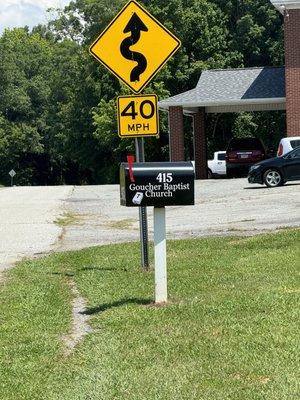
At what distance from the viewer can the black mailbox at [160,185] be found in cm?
745

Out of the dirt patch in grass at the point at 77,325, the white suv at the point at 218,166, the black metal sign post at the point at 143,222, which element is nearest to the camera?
the dirt patch in grass at the point at 77,325

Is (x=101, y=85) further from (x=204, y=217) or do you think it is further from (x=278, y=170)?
(x=204, y=217)

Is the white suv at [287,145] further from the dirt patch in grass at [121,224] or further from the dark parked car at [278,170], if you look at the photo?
the dirt patch in grass at [121,224]

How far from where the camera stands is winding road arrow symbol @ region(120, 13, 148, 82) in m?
9.20

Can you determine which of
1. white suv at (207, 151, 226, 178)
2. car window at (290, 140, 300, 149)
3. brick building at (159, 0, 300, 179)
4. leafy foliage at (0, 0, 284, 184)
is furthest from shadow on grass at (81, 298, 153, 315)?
leafy foliage at (0, 0, 284, 184)

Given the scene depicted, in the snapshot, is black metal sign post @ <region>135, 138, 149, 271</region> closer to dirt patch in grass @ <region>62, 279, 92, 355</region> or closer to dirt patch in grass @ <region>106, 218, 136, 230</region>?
dirt patch in grass @ <region>62, 279, 92, 355</region>

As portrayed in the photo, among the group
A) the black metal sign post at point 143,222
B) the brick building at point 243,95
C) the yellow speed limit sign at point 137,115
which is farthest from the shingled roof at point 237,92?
the yellow speed limit sign at point 137,115

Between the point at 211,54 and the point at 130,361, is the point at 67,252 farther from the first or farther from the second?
the point at 211,54

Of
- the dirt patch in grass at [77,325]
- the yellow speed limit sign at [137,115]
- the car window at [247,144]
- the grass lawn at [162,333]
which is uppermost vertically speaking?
the yellow speed limit sign at [137,115]

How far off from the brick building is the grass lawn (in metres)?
22.0

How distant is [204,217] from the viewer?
1817 cm

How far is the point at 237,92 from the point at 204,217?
687 inches

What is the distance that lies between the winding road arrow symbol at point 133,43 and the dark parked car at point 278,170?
55.7 feet

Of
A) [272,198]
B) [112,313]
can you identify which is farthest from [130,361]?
[272,198]
